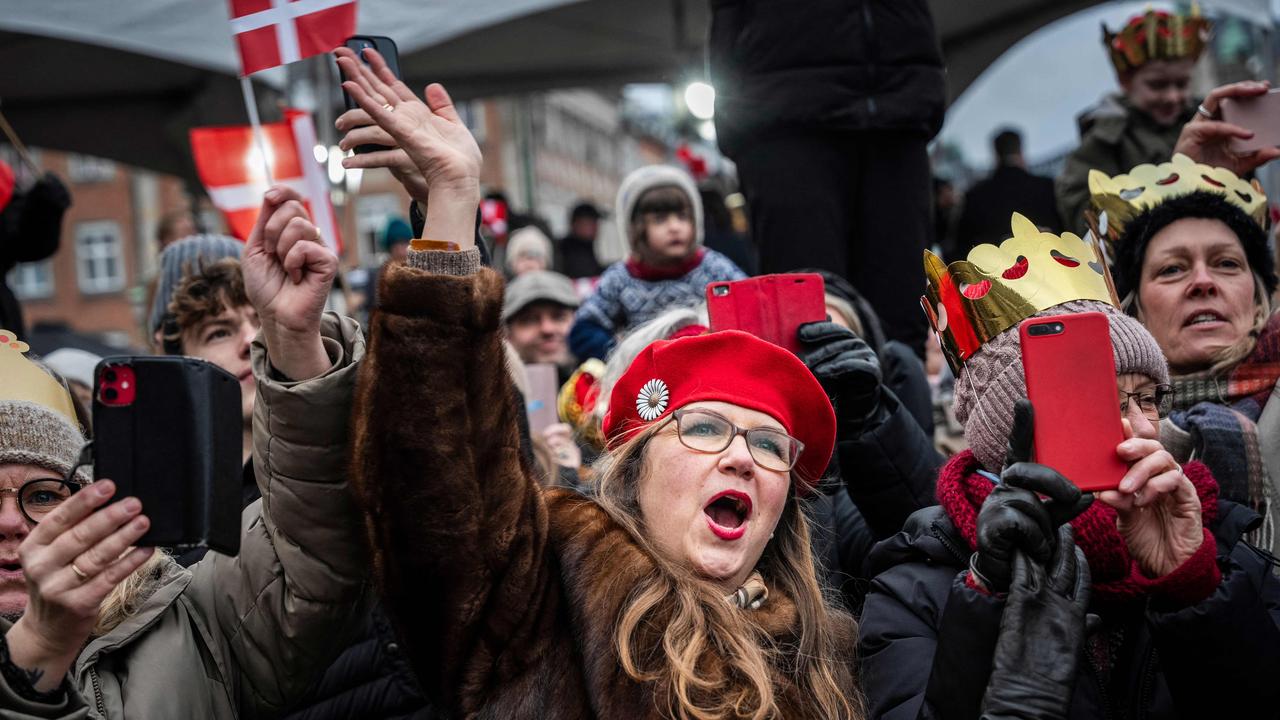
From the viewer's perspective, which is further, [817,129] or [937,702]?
[817,129]

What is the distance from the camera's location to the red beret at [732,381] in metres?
2.84

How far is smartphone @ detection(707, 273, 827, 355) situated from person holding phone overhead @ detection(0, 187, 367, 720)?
1.08 metres

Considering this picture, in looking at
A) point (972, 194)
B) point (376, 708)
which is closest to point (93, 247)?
point (972, 194)

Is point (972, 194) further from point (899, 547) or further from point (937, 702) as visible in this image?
point (937, 702)

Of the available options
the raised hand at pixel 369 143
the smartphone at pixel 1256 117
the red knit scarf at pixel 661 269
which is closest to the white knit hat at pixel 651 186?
the red knit scarf at pixel 661 269

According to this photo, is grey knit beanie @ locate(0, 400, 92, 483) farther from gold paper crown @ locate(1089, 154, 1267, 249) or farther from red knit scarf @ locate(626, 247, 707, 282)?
red knit scarf @ locate(626, 247, 707, 282)

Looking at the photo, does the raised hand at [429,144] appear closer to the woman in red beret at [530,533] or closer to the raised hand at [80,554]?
the woman in red beret at [530,533]

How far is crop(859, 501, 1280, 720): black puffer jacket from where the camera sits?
2.26 metres

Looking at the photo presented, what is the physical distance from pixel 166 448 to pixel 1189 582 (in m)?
1.96

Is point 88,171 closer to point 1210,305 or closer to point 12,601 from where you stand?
point 12,601

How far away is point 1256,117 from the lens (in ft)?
13.3

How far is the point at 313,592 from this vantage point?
8.24ft

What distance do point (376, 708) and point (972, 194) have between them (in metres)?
5.94

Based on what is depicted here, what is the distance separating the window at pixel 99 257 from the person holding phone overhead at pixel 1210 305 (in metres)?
46.6
